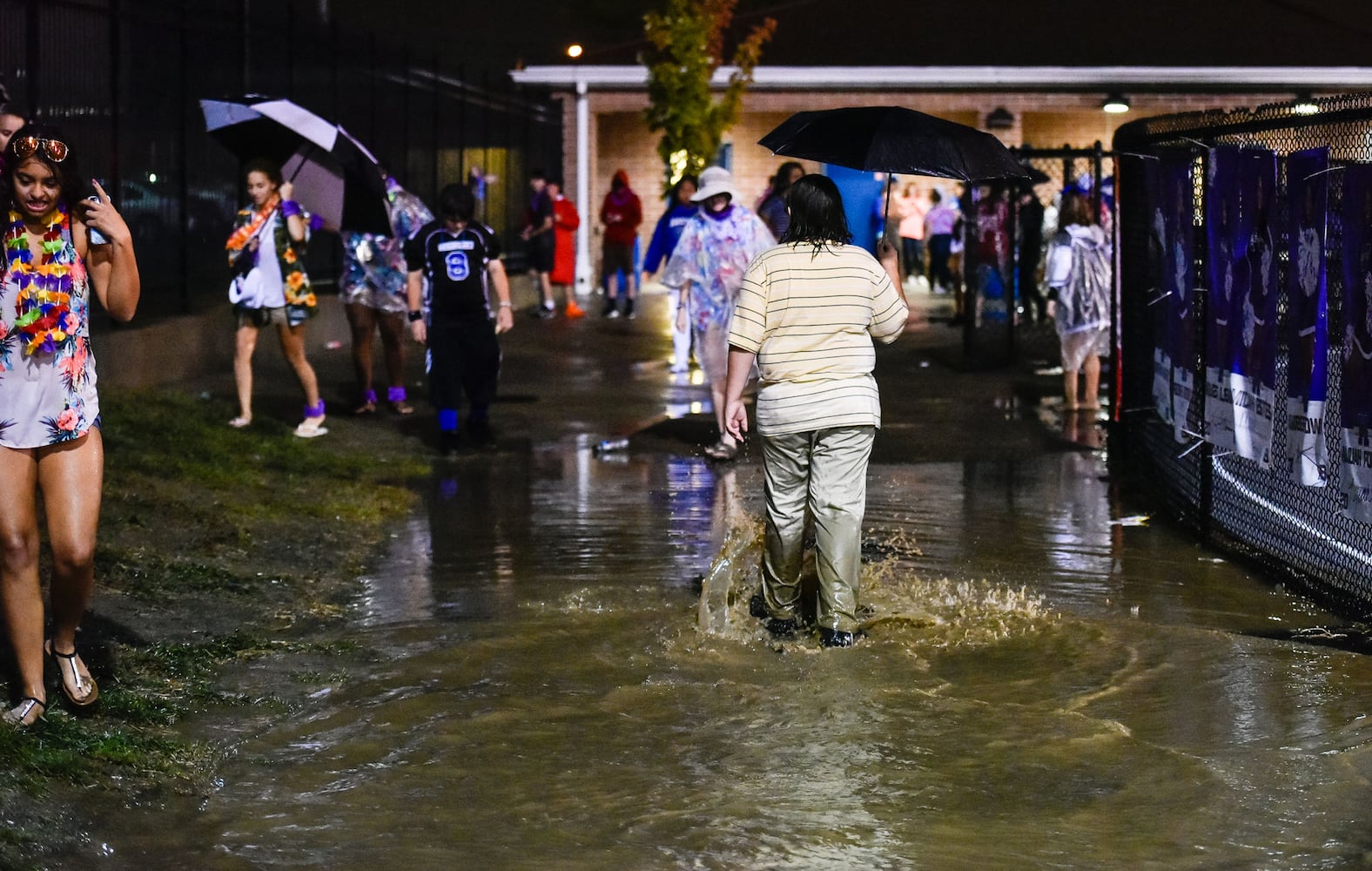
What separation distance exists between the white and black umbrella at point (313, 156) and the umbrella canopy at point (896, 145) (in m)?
3.94

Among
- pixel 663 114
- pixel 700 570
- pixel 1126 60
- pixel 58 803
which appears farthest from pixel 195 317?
pixel 1126 60

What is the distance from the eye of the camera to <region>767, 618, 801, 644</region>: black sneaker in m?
7.11

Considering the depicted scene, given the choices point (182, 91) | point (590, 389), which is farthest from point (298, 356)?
point (182, 91)

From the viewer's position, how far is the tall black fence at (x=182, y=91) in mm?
13297

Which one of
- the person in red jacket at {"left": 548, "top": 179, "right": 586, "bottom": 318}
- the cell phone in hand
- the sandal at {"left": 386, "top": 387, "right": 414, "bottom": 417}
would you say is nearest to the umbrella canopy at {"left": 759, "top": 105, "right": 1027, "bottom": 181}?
the cell phone in hand

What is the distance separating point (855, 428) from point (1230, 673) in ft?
5.38

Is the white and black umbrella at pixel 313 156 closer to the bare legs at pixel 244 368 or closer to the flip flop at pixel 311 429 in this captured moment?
the bare legs at pixel 244 368

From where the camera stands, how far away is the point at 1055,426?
44.2 ft

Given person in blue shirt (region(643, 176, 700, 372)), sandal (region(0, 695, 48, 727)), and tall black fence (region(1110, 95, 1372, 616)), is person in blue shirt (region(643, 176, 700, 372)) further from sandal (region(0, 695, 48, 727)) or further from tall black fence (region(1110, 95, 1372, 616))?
sandal (region(0, 695, 48, 727))

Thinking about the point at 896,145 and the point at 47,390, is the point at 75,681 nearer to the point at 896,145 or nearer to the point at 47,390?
the point at 47,390

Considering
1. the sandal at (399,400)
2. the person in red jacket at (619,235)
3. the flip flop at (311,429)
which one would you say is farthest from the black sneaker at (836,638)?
the person in red jacket at (619,235)

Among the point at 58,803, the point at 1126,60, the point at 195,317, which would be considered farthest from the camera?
the point at 1126,60

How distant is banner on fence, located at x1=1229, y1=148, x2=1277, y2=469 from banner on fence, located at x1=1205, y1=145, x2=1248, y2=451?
5 cm

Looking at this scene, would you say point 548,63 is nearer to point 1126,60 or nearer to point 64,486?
point 1126,60
